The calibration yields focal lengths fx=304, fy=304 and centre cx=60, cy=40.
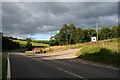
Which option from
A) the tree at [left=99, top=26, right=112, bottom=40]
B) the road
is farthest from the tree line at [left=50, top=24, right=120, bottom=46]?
the road

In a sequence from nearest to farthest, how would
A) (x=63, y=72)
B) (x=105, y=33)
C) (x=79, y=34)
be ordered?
(x=63, y=72)
(x=79, y=34)
(x=105, y=33)

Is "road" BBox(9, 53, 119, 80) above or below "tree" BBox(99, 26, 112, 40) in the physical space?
below

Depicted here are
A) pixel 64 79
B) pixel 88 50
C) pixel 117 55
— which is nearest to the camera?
pixel 64 79

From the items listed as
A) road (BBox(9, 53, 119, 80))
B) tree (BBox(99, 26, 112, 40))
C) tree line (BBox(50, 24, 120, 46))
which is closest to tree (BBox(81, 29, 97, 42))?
tree line (BBox(50, 24, 120, 46))

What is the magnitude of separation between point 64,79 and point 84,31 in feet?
562

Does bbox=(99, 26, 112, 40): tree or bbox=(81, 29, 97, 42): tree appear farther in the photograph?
bbox=(99, 26, 112, 40): tree

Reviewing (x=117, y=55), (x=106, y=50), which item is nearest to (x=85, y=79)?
(x=117, y=55)

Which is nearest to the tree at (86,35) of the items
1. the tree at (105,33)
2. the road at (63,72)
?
the tree at (105,33)

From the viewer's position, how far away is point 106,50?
42312 mm

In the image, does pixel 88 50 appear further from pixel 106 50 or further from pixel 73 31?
pixel 73 31

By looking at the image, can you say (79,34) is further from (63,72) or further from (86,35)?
(63,72)

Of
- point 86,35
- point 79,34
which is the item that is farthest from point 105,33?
point 79,34

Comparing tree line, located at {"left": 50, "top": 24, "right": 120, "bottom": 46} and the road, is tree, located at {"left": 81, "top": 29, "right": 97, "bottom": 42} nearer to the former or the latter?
tree line, located at {"left": 50, "top": 24, "right": 120, "bottom": 46}

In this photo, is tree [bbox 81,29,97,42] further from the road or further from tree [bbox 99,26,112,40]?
the road
